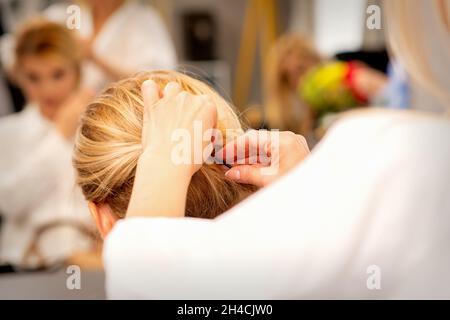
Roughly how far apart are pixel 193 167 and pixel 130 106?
0.11 m

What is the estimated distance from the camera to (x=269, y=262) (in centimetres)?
41

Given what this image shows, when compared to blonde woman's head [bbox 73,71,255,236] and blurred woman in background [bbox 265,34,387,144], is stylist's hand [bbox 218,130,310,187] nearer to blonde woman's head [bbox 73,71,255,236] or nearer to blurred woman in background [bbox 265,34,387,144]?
blonde woman's head [bbox 73,71,255,236]

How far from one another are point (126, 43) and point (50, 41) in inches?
8.3

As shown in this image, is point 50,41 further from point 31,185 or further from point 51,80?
point 31,185

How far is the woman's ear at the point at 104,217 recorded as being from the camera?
0.58 m

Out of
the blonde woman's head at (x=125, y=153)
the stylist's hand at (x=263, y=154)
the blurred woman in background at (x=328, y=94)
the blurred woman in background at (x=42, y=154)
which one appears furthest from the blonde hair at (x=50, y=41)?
the stylist's hand at (x=263, y=154)

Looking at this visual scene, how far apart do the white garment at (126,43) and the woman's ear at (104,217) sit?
1.23m

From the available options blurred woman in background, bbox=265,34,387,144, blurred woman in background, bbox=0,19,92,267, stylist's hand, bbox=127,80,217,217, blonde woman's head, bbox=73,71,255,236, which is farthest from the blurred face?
stylist's hand, bbox=127,80,217,217

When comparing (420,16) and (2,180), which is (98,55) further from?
(420,16)

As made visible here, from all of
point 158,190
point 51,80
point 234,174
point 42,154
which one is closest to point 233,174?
point 234,174

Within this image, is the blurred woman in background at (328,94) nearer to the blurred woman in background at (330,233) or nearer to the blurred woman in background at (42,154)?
the blurred woman in background at (42,154)

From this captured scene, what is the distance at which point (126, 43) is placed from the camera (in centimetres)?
190

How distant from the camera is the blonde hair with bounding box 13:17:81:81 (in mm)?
1747
